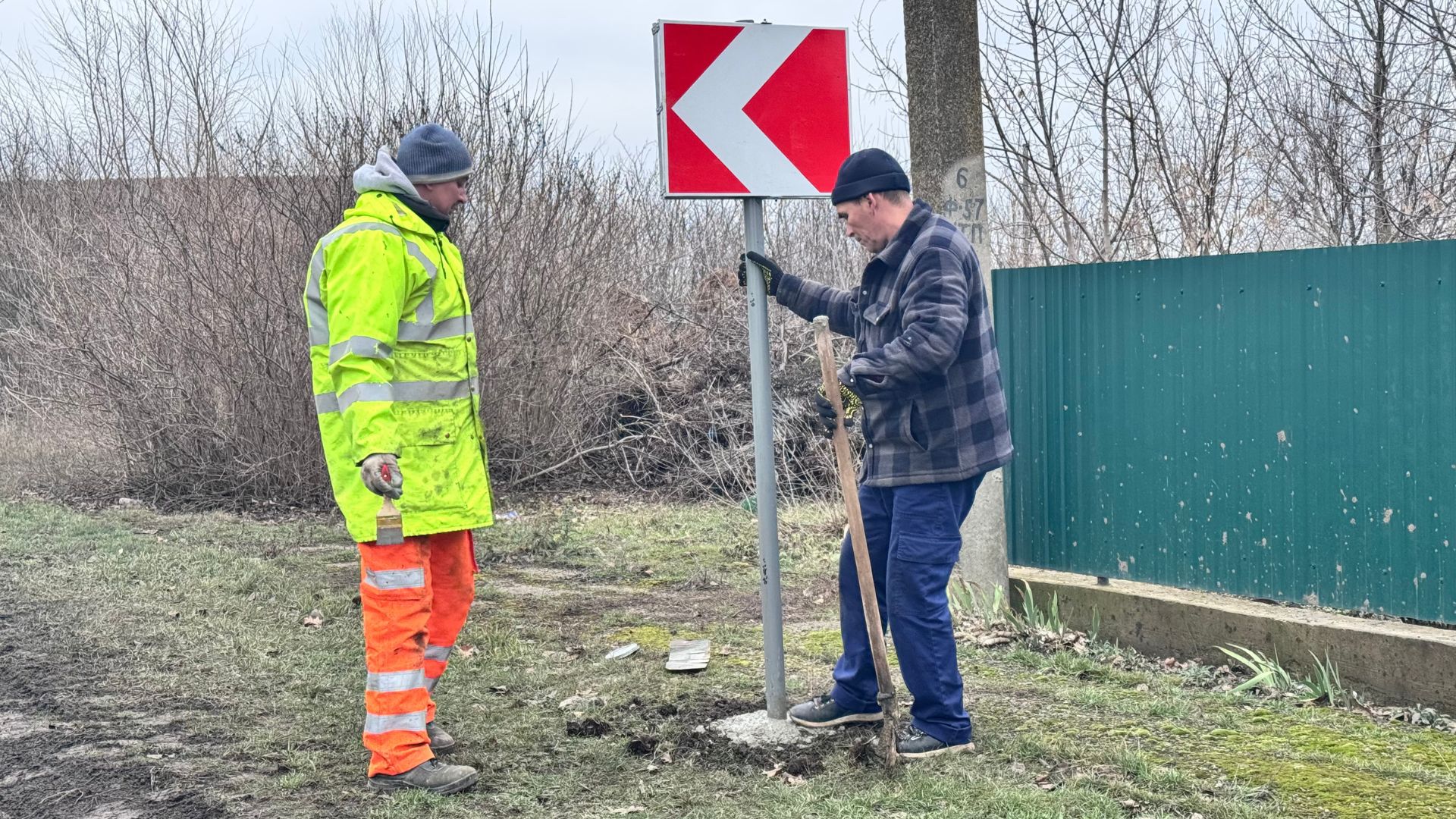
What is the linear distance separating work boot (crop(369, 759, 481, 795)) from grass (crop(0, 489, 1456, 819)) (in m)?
0.07

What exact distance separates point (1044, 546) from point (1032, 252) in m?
5.96

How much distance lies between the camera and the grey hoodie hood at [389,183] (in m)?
→ 4.44

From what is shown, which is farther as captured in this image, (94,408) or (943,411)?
(94,408)

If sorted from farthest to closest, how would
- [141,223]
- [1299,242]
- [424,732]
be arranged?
[141,223] < [1299,242] < [424,732]

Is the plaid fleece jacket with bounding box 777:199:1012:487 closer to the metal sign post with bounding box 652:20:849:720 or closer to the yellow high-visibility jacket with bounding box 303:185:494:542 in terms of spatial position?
the metal sign post with bounding box 652:20:849:720

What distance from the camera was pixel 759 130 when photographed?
15.4ft

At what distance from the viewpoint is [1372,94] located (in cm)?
1028

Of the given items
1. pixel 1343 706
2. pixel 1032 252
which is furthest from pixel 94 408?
pixel 1343 706

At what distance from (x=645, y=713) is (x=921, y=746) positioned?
4.07 feet

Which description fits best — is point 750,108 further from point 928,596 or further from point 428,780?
point 428,780

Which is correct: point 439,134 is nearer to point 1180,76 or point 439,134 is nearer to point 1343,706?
point 1343,706

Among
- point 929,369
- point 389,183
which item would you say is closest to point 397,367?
point 389,183

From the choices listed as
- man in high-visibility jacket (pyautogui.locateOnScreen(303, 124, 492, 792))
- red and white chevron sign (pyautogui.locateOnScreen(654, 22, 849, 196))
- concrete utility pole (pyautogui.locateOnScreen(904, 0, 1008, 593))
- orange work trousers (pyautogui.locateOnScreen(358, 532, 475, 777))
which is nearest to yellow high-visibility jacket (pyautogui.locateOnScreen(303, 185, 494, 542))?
man in high-visibility jacket (pyautogui.locateOnScreen(303, 124, 492, 792))

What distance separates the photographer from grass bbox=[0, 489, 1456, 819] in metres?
4.13
